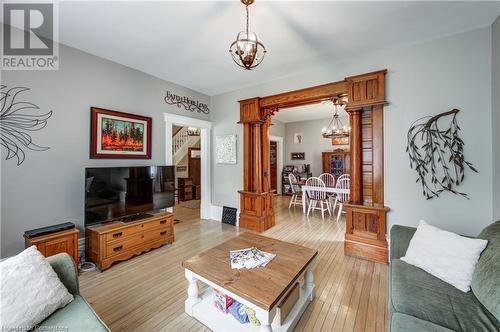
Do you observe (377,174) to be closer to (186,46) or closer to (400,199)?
(400,199)

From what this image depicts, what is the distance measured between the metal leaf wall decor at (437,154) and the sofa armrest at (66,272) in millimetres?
3480

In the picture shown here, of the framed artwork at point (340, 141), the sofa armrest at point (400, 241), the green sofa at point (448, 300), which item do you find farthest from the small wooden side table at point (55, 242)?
the framed artwork at point (340, 141)

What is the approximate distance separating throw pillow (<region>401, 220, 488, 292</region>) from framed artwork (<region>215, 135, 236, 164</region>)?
316 cm

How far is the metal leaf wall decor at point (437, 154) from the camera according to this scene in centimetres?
235

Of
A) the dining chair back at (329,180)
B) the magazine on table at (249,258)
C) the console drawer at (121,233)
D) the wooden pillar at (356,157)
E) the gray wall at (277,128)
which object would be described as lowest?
the console drawer at (121,233)

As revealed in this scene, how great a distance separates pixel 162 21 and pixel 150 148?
1921 millimetres

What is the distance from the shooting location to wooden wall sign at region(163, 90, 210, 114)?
3766 mm

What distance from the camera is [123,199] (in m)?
2.77

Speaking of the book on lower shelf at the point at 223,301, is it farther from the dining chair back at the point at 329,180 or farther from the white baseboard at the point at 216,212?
the dining chair back at the point at 329,180

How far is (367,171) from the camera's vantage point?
2.92 meters

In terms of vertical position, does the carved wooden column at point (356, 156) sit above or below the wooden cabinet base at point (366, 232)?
above

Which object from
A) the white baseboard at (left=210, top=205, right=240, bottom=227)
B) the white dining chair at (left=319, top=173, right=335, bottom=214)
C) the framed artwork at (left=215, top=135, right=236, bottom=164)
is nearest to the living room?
the white baseboard at (left=210, top=205, right=240, bottom=227)

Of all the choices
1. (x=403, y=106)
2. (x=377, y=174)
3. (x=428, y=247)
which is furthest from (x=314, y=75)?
(x=428, y=247)

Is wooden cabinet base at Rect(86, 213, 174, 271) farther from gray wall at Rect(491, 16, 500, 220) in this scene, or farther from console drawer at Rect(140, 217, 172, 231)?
gray wall at Rect(491, 16, 500, 220)
